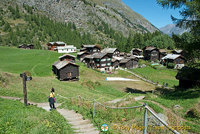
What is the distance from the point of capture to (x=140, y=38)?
381 feet

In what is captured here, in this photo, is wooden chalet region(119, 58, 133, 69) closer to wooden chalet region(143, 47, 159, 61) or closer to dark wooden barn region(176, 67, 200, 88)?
wooden chalet region(143, 47, 159, 61)

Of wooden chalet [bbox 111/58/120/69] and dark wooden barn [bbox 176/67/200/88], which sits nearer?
dark wooden barn [bbox 176/67/200/88]

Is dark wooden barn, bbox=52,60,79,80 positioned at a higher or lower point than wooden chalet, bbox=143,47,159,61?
lower

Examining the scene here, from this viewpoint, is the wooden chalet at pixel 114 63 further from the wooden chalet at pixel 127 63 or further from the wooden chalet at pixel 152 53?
the wooden chalet at pixel 152 53

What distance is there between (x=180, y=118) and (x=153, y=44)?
107 meters

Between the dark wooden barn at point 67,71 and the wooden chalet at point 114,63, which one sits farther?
the wooden chalet at point 114,63

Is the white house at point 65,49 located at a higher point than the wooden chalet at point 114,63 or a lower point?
higher

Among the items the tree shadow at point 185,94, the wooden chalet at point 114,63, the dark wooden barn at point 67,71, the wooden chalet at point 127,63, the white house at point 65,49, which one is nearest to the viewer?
the tree shadow at point 185,94

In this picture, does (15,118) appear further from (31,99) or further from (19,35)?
(19,35)

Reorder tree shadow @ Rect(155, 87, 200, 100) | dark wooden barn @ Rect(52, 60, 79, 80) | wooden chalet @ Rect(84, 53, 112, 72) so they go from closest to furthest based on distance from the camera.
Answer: tree shadow @ Rect(155, 87, 200, 100), dark wooden barn @ Rect(52, 60, 79, 80), wooden chalet @ Rect(84, 53, 112, 72)

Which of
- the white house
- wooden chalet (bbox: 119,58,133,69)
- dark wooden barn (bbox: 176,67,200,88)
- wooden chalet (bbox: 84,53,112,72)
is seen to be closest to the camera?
dark wooden barn (bbox: 176,67,200,88)

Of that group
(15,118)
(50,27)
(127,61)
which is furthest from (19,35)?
(15,118)

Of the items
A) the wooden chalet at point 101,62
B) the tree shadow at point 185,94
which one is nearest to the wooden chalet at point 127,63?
the wooden chalet at point 101,62

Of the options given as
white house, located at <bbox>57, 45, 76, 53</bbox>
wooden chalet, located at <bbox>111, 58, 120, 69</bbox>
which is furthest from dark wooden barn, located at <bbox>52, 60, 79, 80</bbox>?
white house, located at <bbox>57, 45, 76, 53</bbox>
